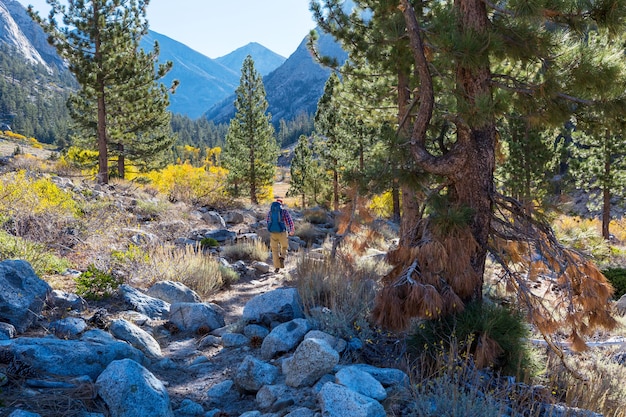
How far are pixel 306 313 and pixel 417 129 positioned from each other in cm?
220

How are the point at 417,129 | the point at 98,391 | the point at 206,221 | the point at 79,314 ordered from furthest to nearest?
the point at 206,221 < the point at 79,314 < the point at 417,129 < the point at 98,391

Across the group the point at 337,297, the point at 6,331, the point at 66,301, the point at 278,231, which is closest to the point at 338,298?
the point at 337,297

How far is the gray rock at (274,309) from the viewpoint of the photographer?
15.6 ft

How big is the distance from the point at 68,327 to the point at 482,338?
3620mm

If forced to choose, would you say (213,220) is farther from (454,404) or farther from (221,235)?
(454,404)

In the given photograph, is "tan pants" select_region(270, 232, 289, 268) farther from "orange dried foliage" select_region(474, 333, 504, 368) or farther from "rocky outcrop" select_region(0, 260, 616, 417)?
"orange dried foliage" select_region(474, 333, 504, 368)

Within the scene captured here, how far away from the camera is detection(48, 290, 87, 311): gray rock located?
14.5ft

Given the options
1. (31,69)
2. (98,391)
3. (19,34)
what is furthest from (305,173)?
(19,34)

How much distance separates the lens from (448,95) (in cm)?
469

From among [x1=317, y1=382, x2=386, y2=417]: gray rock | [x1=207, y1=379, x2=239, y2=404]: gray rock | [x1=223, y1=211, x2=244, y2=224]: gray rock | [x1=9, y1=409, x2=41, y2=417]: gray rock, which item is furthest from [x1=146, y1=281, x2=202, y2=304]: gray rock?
[x1=223, y1=211, x2=244, y2=224]: gray rock

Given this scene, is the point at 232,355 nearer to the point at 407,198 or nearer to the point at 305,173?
the point at 407,198

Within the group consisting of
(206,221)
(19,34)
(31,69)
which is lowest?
(206,221)

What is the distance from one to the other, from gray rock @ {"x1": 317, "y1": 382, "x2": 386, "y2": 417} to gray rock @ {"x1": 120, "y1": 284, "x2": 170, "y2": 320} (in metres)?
3.20

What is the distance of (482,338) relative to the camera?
3320 mm
